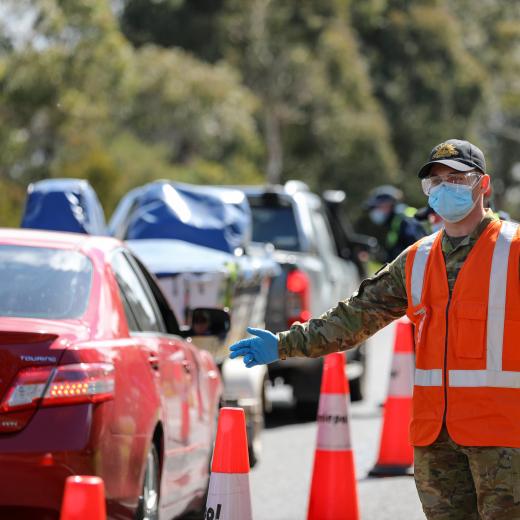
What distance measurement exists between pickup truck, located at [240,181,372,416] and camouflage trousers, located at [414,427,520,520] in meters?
8.60

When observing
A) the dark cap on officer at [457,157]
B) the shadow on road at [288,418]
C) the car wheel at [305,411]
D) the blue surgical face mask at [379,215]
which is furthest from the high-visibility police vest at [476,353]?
the car wheel at [305,411]

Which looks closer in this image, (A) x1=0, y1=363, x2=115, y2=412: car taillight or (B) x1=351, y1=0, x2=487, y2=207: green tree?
(A) x1=0, y1=363, x2=115, y2=412: car taillight

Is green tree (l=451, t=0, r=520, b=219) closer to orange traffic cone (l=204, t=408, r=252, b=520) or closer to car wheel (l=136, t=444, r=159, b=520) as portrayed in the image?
car wheel (l=136, t=444, r=159, b=520)

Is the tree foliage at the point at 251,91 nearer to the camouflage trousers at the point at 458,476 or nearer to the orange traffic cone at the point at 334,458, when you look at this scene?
the orange traffic cone at the point at 334,458

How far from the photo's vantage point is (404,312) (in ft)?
20.3

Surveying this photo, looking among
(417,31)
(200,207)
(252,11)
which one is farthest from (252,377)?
(417,31)

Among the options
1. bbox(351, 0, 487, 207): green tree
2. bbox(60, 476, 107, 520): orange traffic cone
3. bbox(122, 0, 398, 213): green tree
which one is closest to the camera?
bbox(60, 476, 107, 520): orange traffic cone

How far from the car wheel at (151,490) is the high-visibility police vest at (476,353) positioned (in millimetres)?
1672

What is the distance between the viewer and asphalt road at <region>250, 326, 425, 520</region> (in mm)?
9680

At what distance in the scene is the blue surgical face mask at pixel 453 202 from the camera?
583 cm

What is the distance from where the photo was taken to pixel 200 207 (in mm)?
13828

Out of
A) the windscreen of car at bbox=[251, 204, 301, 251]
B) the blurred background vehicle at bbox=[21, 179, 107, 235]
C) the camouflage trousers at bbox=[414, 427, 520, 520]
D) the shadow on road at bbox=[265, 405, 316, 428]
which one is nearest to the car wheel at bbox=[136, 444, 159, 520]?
the camouflage trousers at bbox=[414, 427, 520, 520]

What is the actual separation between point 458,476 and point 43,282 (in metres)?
2.21

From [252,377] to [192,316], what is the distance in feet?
12.3
